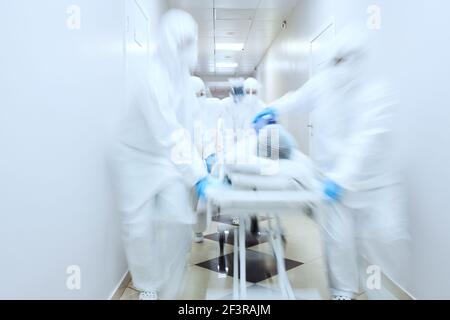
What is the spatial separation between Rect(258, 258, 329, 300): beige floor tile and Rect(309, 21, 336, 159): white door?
1.25 m

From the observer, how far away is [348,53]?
5.10 feet

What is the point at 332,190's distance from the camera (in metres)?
1.25

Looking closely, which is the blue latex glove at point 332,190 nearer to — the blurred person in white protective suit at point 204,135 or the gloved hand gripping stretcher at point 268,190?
the gloved hand gripping stretcher at point 268,190

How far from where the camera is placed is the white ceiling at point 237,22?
4230mm

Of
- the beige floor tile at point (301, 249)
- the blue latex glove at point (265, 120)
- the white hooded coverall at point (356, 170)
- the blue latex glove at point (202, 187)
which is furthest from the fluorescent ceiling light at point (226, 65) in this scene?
the blue latex glove at point (202, 187)

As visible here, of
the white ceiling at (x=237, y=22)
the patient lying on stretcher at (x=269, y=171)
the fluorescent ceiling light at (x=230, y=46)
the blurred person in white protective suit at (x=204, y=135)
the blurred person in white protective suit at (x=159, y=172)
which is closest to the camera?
the patient lying on stretcher at (x=269, y=171)

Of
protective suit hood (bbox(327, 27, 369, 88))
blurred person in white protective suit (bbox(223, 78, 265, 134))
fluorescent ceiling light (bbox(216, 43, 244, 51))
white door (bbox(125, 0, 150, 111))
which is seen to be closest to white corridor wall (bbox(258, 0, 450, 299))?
protective suit hood (bbox(327, 27, 369, 88))

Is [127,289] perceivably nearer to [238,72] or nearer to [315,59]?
[315,59]

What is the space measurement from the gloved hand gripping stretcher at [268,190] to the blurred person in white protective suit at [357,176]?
0.10 m

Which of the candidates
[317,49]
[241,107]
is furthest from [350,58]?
[241,107]

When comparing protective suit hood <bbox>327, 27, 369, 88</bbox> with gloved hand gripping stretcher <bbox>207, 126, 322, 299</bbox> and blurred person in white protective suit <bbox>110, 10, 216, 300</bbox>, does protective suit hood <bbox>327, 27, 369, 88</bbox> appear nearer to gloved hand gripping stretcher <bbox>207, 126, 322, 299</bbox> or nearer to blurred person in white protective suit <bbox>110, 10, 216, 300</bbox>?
gloved hand gripping stretcher <bbox>207, 126, 322, 299</bbox>

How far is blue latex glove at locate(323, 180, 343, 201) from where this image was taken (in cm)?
125

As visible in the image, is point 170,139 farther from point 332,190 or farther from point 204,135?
point 204,135

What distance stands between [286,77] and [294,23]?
0.88 m
